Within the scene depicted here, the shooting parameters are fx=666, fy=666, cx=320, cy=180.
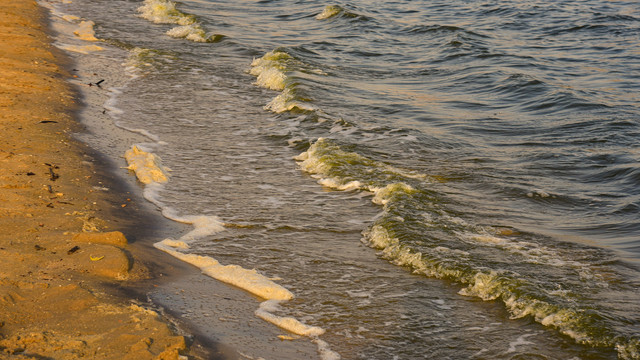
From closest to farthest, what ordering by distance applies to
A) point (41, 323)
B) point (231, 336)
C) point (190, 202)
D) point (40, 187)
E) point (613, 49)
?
point (41, 323), point (231, 336), point (40, 187), point (190, 202), point (613, 49)

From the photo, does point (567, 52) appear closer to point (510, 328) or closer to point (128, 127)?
point (128, 127)

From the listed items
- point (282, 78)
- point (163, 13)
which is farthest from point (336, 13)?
point (282, 78)

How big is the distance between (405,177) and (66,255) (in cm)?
413

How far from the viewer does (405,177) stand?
784cm

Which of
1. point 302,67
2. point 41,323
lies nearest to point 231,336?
point 41,323

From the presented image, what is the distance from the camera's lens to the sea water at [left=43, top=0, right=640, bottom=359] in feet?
16.1

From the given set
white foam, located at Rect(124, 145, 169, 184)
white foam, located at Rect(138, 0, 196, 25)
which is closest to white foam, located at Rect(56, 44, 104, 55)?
white foam, located at Rect(138, 0, 196, 25)

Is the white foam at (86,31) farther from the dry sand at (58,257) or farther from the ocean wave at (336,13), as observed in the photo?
the ocean wave at (336,13)

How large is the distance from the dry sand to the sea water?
679mm

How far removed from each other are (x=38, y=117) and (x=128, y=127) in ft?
4.05

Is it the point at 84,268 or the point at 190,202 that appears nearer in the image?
the point at 84,268

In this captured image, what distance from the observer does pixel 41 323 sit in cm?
A: 400

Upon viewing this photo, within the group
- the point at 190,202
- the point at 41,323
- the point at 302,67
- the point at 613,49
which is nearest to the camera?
the point at 41,323

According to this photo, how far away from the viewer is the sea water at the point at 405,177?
16.1ft
